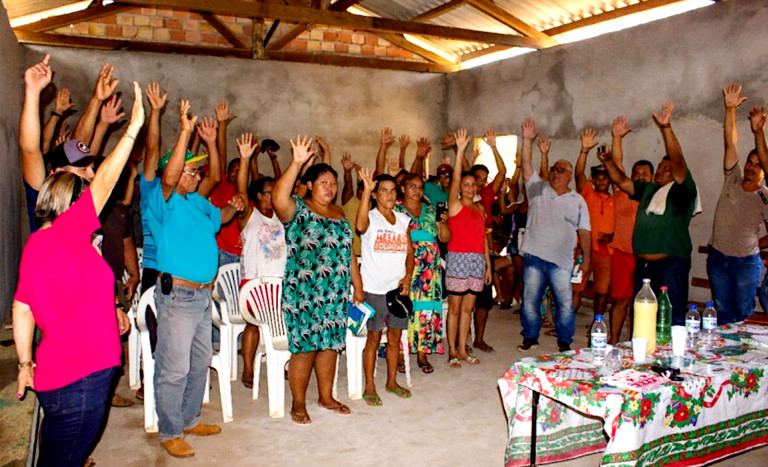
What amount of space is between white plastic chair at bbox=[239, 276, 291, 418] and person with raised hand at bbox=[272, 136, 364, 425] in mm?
110

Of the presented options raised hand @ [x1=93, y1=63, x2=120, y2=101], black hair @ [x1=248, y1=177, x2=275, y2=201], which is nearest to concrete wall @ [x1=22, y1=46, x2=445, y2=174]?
black hair @ [x1=248, y1=177, x2=275, y2=201]

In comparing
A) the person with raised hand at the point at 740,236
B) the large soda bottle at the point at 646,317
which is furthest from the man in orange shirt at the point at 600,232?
the large soda bottle at the point at 646,317

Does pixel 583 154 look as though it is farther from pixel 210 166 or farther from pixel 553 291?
pixel 210 166

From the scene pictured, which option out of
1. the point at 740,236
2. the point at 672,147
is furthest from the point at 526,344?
the point at 672,147

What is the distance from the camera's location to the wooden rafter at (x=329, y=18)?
7.57 m

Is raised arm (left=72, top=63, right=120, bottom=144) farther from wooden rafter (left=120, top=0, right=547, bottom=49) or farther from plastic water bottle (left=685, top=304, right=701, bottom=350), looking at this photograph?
wooden rafter (left=120, top=0, right=547, bottom=49)

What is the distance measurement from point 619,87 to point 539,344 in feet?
11.8

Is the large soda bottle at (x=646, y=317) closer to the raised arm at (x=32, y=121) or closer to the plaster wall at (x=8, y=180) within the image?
the raised arm at (x=32, y=121)

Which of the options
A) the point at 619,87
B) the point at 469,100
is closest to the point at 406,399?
the point at 619,87

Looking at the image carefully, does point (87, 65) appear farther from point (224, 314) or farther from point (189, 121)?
point (189, 121)

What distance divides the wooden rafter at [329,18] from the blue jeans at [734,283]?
4.92 metres

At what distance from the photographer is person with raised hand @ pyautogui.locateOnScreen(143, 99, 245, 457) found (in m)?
3.42

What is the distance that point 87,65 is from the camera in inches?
373

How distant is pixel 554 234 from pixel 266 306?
8.48 feet
